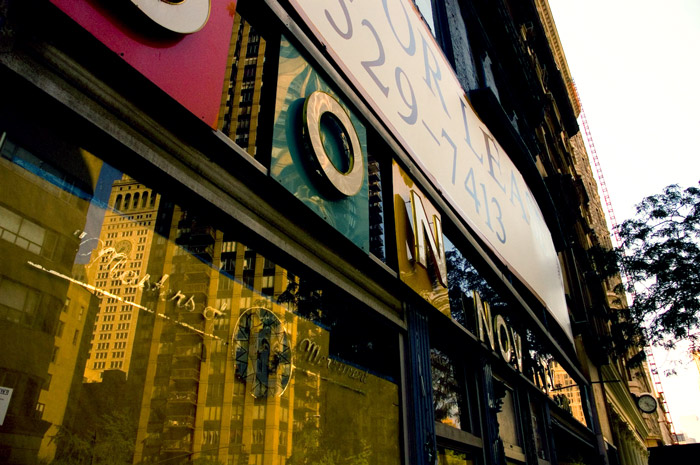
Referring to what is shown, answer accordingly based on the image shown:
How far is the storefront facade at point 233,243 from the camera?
1.93m

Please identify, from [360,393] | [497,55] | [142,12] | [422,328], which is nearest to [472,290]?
[422,328]

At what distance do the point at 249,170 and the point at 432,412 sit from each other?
9.93 ft

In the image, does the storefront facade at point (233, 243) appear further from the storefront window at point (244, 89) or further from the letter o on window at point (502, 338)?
the letter o on window at point (502, 338)

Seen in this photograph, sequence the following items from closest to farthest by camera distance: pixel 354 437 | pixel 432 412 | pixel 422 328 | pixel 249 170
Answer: pixel 249 170
pixel 354 437
pixel 432 412
pixel 422 328

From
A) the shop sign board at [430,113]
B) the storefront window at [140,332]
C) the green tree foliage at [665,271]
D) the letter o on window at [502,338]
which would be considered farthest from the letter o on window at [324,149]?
the green tree foliage at [665,271]

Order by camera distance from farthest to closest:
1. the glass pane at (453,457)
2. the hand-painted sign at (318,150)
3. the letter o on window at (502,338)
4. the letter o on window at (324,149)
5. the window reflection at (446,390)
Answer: the letter o on window at (502,338) → the window reflection at (446,390) → the glass pane at (453,457) → the letter o on window at (324,149) → the hand-painted sign at (318,150)

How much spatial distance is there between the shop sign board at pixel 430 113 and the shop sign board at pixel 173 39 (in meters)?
1.16

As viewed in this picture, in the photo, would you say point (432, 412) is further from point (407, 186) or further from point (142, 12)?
point (142, 12)

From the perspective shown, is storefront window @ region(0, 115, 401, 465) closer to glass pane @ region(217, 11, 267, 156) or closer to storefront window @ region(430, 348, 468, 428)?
glass pane @ region(217, 11, 267, 156)

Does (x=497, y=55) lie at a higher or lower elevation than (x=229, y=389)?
higher

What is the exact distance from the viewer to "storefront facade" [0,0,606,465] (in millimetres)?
1932

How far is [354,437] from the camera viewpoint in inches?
141

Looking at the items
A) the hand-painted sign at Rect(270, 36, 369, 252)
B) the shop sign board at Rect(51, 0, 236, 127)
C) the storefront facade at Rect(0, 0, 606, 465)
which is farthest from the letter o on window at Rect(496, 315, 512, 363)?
the shop sign board at Rect(51, 0, 236, 127)

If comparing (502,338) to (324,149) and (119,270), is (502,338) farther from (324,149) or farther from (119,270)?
(119,270)
